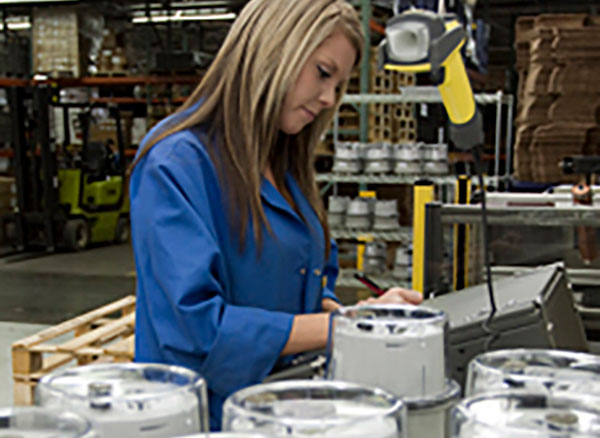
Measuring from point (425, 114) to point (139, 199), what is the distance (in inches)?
235

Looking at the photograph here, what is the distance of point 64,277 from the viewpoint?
8.18m

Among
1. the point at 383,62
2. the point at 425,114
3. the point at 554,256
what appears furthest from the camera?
the point at 425,114

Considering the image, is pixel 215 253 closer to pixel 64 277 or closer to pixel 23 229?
pixel 64 277

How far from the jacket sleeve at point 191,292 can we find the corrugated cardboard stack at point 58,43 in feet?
32.3

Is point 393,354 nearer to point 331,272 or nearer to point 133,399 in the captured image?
point 133,399

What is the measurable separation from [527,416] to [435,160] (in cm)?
588

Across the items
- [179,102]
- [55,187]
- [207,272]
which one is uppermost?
[179,102]

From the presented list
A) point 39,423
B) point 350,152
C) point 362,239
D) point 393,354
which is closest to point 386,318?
point 393,354

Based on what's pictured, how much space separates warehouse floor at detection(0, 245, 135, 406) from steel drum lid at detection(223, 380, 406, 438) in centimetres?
415

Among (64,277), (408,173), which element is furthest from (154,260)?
(64,277)

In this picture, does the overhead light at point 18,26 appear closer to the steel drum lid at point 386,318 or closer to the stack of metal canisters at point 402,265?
the stack of metal canisters at point 402,265

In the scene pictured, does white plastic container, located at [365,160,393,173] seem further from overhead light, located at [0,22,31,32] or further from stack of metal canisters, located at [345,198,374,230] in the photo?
overhead light, located at [0,22,31,32]

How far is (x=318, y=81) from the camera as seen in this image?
1521mm

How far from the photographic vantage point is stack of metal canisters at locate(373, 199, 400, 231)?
6.55 meters
